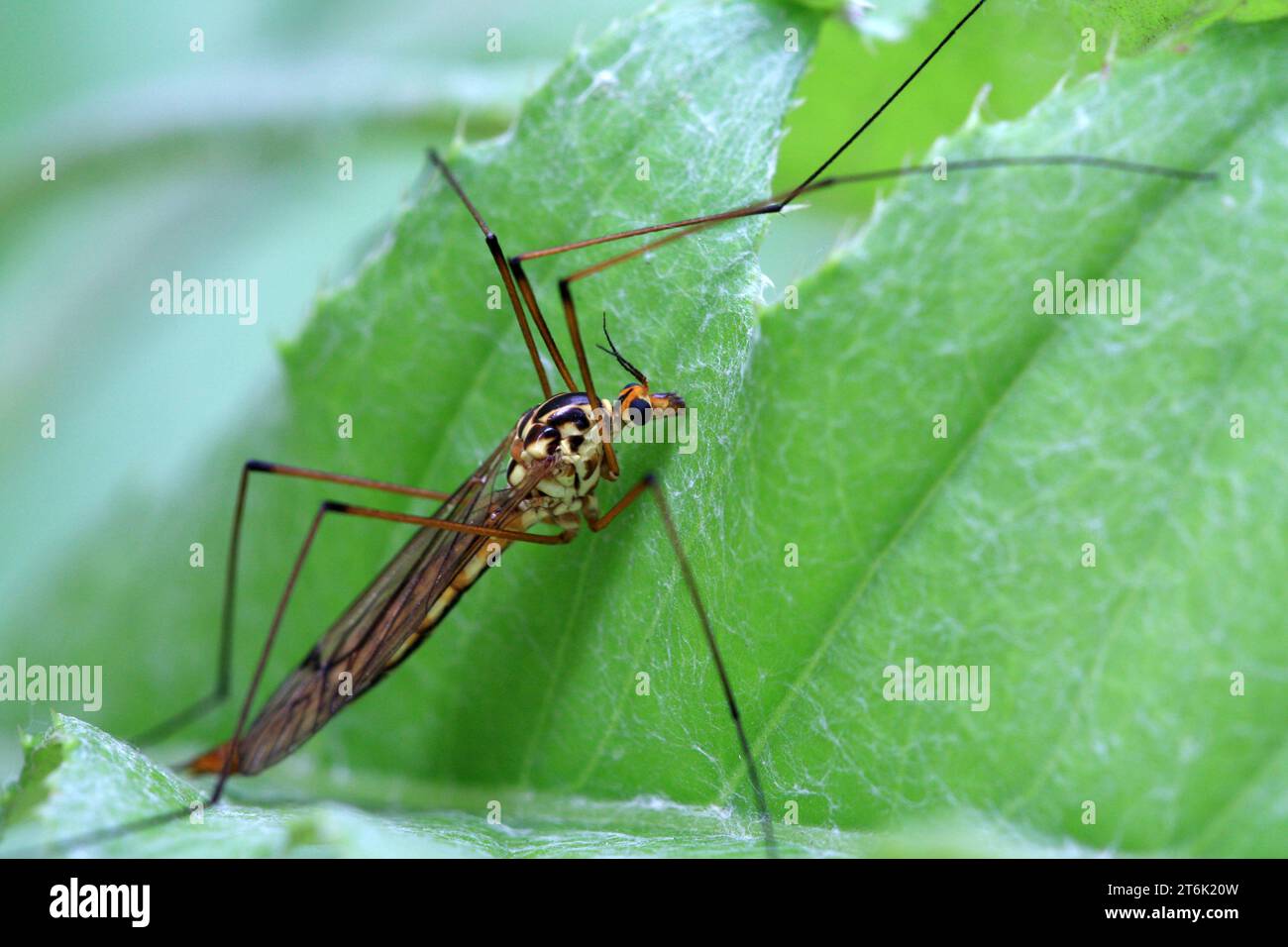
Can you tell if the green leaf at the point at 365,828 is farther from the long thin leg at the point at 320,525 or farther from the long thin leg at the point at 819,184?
the long thin leg at the point at 819,184

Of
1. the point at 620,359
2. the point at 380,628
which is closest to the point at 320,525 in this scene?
the point at 380,628

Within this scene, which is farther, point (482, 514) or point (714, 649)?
point (482, 514)

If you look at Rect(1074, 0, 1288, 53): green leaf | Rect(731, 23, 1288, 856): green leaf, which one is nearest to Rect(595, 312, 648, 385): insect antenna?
Rect(731, 23, 1288, 856): green leaf

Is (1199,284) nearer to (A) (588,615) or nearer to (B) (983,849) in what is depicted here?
(B) (983,849)

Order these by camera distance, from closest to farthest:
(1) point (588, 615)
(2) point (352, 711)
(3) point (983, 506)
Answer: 1. (3) point (983, 506)
2. (1) point (588, 615)
3. (2) point (352, 711)

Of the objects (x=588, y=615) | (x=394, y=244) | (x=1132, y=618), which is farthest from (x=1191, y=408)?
(x=394, y=244)

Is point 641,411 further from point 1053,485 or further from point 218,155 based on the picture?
point 218,155

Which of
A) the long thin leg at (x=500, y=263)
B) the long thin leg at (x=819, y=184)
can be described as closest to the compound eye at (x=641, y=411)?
the long thin leg at (x=819, y=184)
